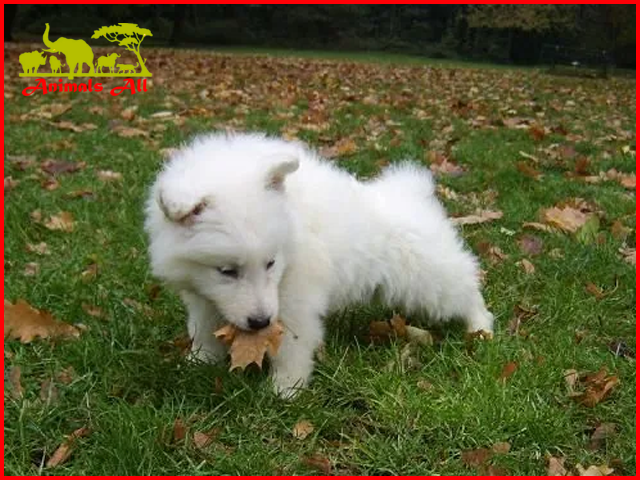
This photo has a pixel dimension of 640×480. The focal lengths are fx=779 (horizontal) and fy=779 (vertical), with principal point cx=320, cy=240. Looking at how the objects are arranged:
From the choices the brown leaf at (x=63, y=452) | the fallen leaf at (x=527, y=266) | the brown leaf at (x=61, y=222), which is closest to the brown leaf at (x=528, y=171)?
the fallen leaf at (x=527, y=266)

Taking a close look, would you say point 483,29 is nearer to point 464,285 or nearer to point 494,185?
point 494,185

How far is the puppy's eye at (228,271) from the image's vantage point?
263cm

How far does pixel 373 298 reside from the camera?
11.8ft

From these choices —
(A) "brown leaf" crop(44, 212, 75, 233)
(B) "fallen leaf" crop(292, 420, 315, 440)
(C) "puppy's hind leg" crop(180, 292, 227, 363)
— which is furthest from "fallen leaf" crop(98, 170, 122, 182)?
(B) "fallen leaf" crop(292, 420, 315, 440)

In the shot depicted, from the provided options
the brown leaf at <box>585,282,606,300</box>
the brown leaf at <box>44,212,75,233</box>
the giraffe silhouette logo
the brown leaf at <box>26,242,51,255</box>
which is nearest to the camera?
the brown leaf at <box>585,282,606,300</box>

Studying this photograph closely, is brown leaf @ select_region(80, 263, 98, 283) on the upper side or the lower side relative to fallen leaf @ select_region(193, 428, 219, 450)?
upper

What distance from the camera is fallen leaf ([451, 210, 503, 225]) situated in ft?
16.7

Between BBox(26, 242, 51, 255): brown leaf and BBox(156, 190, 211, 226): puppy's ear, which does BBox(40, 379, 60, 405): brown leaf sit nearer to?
BBox(156, 190, 211, 226): puppy's ear

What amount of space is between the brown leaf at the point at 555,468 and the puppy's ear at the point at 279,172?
1312mm

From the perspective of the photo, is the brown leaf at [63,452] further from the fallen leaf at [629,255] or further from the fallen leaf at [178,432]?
the fallen leaf at [629,255]

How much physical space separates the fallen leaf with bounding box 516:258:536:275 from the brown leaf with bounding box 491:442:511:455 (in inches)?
69.4

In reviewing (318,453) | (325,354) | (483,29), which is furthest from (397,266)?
(483,29)

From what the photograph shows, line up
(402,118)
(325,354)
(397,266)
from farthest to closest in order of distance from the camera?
(402,118) → (397,266) → (325,354)

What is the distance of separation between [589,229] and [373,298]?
195cm
